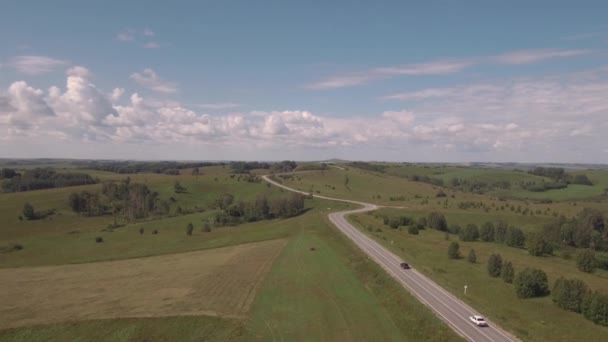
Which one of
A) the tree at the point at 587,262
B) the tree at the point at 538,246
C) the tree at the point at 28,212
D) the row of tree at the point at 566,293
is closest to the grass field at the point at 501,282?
the row of tree at the point at 566,293

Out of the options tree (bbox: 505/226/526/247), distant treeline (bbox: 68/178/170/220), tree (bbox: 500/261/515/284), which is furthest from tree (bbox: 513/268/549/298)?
distant treeline (bbox: 68/178/170/220)

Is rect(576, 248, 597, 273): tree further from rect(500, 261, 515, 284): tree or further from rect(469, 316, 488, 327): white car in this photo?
rect(469, 316, 488, 327): white car

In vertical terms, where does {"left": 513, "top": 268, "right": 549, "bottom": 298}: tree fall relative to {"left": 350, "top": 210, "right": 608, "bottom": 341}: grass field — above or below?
above

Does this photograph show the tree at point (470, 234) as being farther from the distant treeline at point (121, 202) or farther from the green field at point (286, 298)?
the distant treeline at point (121, 202)

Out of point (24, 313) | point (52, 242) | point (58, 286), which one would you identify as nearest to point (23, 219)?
point (52, 242)

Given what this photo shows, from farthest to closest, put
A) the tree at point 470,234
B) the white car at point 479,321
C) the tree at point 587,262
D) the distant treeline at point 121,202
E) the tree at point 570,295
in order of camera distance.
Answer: the distant treeline at point 121,202, the tree at point 470,234, the tree at point 587,262, the tree at point 570,295, the white car at point 479,321

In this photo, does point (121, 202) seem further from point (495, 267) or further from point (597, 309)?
point (597, 309)

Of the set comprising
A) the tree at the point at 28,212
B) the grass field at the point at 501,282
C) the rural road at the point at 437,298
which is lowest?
the tree at the point at 28,212
